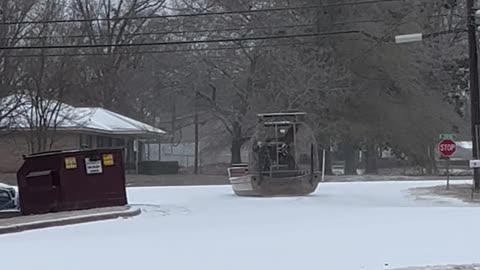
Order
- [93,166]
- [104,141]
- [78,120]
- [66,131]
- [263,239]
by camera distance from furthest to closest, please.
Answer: [104,141] < [78,120] < [66,131] < [93,166] < [263,239]

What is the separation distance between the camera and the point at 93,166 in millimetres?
19922

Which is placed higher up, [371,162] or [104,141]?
[104,141]

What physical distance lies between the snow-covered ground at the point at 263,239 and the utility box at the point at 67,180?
130cm

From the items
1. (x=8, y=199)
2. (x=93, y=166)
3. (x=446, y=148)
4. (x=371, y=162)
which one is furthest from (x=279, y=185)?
(x=371, y=162)

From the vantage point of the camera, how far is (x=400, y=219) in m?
16.7

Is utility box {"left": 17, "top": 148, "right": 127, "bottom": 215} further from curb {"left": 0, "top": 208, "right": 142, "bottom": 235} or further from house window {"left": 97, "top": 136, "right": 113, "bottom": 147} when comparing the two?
house window {"left": 97, "top": 136, "right": 113, "bottom": 147}

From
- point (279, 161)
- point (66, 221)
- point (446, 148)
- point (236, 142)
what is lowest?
point (66, 221)

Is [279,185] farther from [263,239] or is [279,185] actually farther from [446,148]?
[263,239]

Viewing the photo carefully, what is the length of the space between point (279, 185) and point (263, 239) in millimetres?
11976

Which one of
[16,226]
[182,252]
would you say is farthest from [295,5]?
[182,252]

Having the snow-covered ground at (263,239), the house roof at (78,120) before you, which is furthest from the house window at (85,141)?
the snow-covered ground at (263,239)

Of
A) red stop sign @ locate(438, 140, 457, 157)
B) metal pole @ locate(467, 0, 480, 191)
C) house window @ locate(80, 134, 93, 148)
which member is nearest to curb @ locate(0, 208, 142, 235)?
red stop sign @ locate(438, 140, 457, 157)

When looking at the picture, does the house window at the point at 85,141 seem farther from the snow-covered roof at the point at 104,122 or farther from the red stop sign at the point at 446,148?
the red stop sign at the point at 446,148

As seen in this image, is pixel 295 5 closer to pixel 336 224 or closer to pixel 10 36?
pixel 10 36
